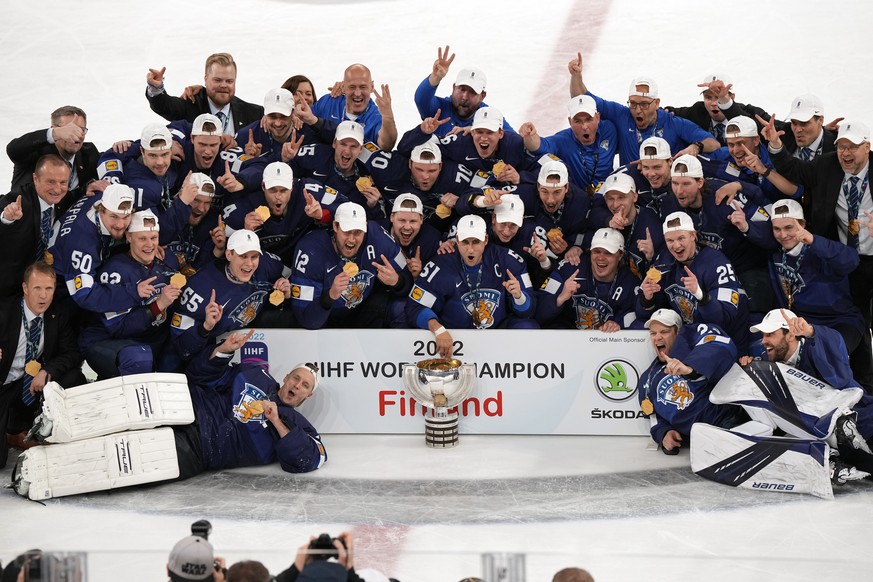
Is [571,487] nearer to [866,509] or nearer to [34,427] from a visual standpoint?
[866,509]

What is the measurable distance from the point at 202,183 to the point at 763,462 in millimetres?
3695

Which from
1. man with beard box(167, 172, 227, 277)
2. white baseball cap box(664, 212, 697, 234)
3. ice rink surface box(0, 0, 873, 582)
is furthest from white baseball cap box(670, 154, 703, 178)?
man with beard box(167, 172, 227, 277)

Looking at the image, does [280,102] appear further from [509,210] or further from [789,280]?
[789,280]

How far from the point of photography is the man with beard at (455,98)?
25.5 ft

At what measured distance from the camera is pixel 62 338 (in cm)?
660

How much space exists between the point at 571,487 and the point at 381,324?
69.1 inches

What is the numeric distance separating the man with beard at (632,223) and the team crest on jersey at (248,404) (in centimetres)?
214

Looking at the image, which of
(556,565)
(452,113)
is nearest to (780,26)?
(452,113)

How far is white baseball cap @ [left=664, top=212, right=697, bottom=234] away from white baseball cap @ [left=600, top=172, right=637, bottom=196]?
1.58ft

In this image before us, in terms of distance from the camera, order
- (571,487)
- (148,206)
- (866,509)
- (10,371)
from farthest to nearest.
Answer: (148,206) < (10,371) < (571,487) < (866,509)

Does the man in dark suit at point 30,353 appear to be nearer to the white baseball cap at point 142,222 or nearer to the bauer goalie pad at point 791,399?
the white baseball cap at point 142,222

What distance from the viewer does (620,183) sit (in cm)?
711

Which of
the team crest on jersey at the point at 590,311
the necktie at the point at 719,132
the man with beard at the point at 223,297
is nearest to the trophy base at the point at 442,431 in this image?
the team crest on jersey at the point at 590,311

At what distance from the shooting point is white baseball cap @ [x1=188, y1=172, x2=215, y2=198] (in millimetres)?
6945
